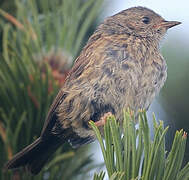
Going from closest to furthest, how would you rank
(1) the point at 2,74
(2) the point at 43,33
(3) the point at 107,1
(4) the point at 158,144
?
1. (4) the point at 158,144
2. (1) the point at 2,74
3. (2) the point at 43,33
4. (3) the point at 107,1

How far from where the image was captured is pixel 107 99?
2172mm

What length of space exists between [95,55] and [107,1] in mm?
806

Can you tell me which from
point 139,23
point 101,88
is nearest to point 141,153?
point 101,88

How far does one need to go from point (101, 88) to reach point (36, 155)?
46 centimetres

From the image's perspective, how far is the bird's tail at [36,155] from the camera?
1725 mm

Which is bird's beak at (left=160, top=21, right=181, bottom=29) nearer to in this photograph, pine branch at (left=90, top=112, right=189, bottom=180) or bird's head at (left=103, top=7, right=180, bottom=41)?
bird's head at (left=103, top=7, right=180, bottom=41)

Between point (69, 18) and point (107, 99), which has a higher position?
point (69, 18)

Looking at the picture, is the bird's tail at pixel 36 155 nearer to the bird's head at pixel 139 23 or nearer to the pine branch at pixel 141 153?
the pine branch at pixel 141 153

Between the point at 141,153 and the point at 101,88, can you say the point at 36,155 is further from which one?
the point at 141,153

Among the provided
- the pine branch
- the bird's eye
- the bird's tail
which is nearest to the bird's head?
the bird's eye

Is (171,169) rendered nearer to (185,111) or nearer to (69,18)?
(185,111)

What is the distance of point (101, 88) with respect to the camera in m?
2.16

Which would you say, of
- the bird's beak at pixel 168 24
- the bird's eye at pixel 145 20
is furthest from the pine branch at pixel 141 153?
the bird's eye at pixel 145 20

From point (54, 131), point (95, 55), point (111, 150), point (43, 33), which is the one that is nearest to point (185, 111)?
point (95, 55)
